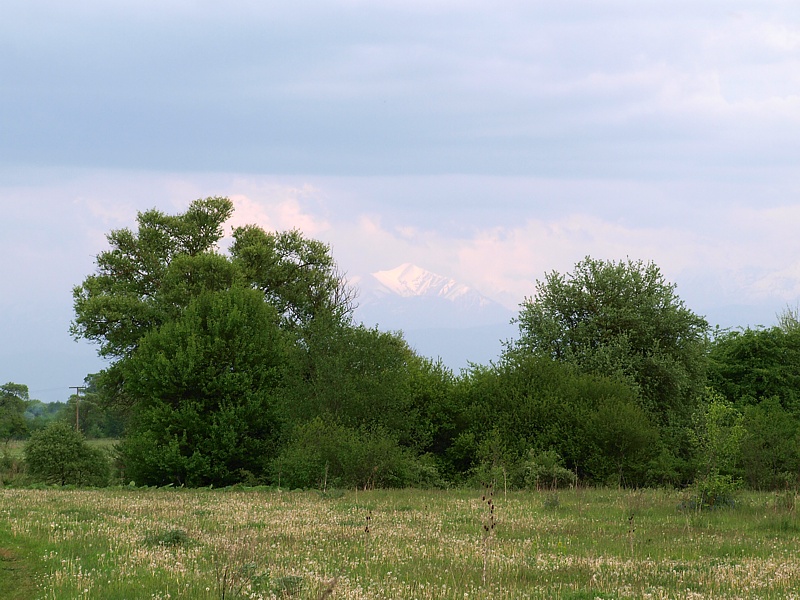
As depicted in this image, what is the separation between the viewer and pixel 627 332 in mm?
58562

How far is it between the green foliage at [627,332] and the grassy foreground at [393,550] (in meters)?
27.5

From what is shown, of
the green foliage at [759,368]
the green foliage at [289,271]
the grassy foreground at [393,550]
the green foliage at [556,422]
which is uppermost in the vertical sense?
the green foliage at [289,271]

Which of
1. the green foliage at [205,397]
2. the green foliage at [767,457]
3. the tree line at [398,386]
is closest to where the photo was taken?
the green foliage at [767,457]

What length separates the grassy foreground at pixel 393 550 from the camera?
46.0ft

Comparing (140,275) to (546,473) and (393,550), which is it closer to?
(546,473)

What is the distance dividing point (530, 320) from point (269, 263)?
2251 cm

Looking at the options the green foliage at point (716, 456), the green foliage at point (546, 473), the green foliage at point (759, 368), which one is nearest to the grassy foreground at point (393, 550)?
the green foliage at point (716, 456)

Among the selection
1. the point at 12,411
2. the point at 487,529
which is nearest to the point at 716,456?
the point at 487,529

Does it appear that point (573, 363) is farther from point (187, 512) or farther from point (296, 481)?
point (187, 512)

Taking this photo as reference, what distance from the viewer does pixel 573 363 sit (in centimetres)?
5672

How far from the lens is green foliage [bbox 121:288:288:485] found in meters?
50.7

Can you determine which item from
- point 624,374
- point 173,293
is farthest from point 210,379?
point 624,374

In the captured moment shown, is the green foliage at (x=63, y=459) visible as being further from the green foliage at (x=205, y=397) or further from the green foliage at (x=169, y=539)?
the green foliage at (x=169, y=539)

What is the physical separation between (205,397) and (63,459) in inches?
462
